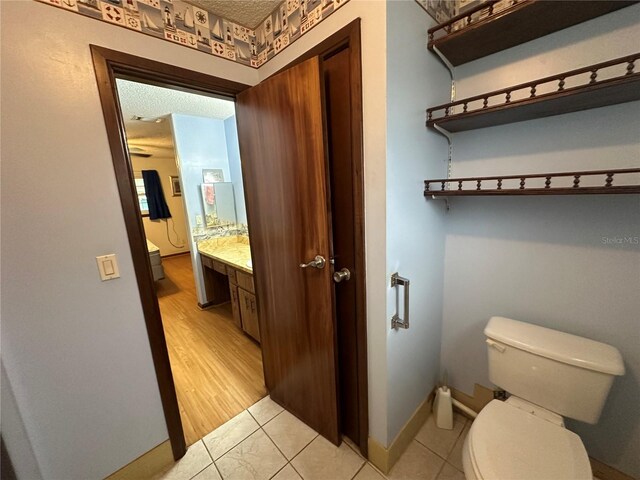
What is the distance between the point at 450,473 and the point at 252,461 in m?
1.04

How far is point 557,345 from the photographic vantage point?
1.05 m

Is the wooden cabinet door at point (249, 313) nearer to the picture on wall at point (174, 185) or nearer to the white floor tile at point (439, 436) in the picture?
the white floor tile at point (439, 436)

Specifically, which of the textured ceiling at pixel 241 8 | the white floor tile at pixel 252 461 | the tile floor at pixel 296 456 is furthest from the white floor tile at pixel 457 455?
the textured ceiling at pixel 241 8

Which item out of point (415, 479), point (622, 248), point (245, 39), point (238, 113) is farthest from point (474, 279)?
point (245, 39)

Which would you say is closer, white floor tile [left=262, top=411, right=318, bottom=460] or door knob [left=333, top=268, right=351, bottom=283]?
door knob [left=333, top=268, right=351, bottom=283]

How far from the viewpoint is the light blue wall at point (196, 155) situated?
2762mm

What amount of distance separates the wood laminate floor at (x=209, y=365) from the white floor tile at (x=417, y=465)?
3.27 feet

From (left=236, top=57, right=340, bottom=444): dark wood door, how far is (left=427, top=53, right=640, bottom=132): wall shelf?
60 cm

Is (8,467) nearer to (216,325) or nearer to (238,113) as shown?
(238,113)

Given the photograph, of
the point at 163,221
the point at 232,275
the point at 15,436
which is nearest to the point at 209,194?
the point at 232,275

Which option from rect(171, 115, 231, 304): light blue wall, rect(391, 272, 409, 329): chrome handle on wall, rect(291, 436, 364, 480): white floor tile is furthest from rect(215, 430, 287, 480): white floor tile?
rect(171, 115, 231, 304): light blue wall

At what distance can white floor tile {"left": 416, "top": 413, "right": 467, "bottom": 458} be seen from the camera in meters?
1.36

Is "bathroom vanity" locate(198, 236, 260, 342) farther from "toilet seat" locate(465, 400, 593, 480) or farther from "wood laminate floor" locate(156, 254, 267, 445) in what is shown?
"toilet seat" locate(465, 400, 593, 480)

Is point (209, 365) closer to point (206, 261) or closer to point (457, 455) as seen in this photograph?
point (206, 261)
